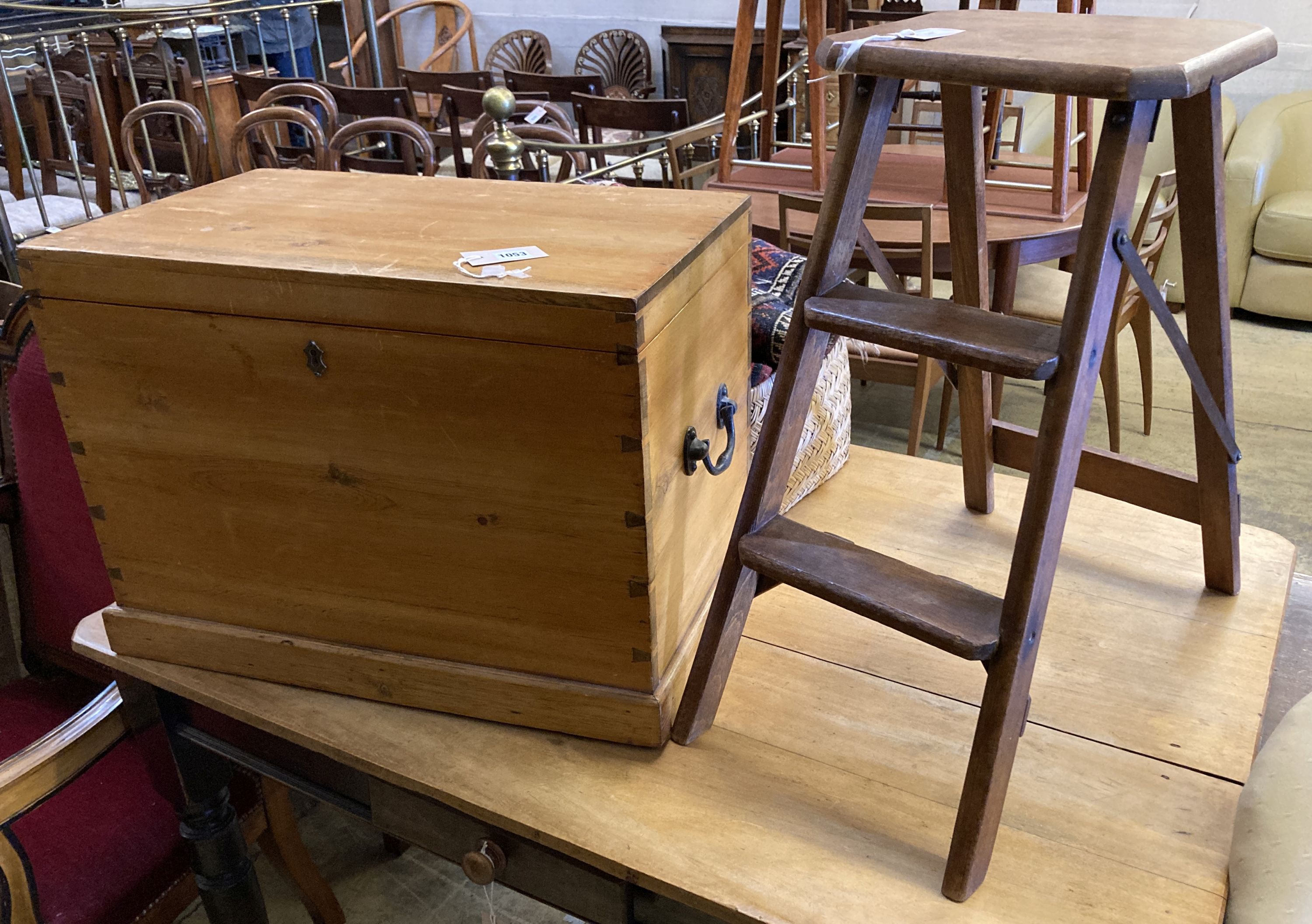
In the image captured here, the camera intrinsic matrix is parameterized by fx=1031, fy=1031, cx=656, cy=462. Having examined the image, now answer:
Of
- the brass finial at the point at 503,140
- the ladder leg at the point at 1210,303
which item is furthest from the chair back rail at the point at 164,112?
the ladder leg at the point at 1210,303

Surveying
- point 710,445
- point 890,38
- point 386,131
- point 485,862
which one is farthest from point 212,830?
point 386,131

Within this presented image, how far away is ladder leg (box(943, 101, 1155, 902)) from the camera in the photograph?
0.78 m

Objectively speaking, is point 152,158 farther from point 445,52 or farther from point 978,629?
point 978,629

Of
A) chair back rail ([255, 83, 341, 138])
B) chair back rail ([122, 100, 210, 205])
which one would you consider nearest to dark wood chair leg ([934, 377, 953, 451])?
chair back rail ([255, 83, 341, 138])

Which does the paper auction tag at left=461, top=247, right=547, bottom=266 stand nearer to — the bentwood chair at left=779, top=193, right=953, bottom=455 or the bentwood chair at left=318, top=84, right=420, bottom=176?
the bentwood chair at left=779, top=193, right=953, bottom=455

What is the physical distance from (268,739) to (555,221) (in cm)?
65

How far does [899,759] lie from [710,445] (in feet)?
1.19

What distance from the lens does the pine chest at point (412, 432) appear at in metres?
0.86

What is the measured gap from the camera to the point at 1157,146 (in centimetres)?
444

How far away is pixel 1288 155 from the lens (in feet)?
13.6

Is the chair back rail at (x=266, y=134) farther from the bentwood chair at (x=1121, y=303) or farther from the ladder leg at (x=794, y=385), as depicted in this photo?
the ladder leg at (x=794, y=385)

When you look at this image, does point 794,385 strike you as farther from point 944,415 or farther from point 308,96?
point 308,96

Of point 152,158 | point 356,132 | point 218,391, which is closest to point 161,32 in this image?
point 152,158

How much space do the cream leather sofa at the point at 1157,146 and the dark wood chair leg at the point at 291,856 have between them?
3.55m
